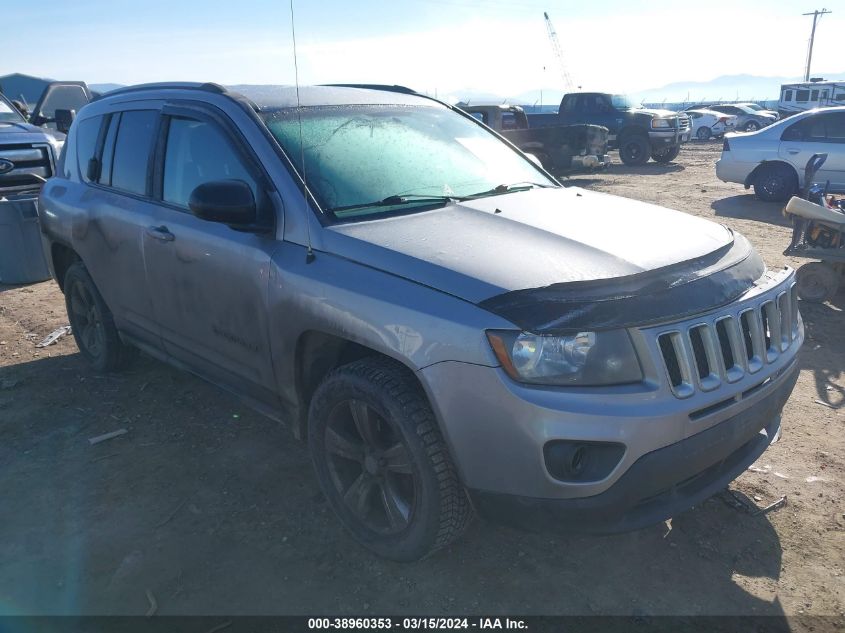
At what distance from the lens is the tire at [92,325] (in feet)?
15.4

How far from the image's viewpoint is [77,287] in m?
4.95

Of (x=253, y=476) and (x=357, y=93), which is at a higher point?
(x=357, y=93)

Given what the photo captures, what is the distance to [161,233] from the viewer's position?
3598 mm

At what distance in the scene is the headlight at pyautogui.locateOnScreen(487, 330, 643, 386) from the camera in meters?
2.21

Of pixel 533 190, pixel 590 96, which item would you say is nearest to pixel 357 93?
pixel 533 190

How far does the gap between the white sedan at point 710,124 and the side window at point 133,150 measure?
31162 millimetres

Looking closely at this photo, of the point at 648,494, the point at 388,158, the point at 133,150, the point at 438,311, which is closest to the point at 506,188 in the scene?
the point at 388,158

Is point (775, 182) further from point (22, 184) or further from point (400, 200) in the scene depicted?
point (22, 184)

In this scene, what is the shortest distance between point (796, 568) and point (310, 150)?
281 cm

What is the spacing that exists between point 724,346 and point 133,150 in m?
3.49

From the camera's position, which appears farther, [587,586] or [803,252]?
[803,252]

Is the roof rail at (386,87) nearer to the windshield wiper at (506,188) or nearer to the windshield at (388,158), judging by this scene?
the windshield at (388,158)

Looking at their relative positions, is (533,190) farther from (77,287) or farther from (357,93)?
(77,287)

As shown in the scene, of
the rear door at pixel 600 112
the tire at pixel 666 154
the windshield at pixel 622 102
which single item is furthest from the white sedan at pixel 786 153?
the windshield at pixel 622 102
